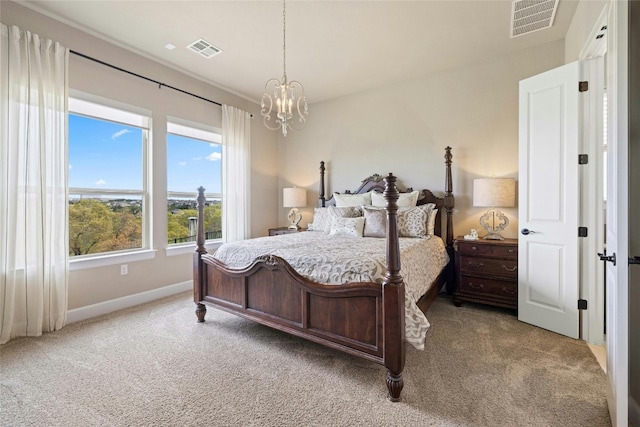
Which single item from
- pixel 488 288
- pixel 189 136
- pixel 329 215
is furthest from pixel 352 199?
pixel 189 136

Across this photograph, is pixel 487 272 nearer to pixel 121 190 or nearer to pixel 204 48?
pixel 204 48

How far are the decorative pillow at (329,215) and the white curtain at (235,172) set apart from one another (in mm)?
1221

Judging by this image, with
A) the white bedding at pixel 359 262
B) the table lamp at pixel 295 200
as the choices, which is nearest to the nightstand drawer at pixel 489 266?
the white bedding at pixel 359 262

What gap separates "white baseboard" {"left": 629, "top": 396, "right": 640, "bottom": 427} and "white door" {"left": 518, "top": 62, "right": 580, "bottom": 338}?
108 centimetres

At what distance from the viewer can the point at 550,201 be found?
103 inches

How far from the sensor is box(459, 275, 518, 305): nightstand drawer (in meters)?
3.00

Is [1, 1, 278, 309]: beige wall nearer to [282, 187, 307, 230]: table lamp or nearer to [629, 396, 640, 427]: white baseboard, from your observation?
[282, 187, 307, 230]: table lamp

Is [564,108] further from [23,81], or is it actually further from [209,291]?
[23,81]

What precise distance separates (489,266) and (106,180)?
14.3ft

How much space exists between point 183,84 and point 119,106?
925mm

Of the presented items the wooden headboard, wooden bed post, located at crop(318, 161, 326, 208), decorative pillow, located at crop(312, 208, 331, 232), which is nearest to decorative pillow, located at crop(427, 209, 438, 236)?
the wooden headboard

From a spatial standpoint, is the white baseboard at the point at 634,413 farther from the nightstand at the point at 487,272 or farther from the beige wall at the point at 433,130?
the beige wall at the point at 433,130

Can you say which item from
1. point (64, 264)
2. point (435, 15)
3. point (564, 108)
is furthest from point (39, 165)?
point (564, 108)

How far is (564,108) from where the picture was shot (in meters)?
2.52
